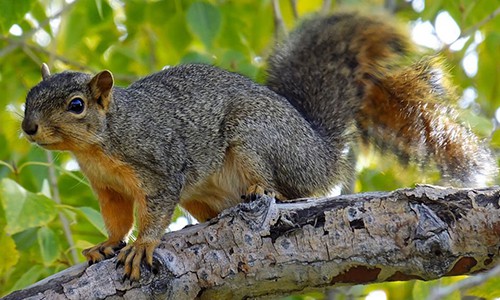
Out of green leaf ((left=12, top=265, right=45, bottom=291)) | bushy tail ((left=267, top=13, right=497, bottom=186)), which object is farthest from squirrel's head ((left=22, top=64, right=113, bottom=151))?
bushy tail ((left=267, top=13, right=497, bottom=186))

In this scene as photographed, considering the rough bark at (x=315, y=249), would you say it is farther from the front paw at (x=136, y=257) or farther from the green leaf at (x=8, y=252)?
the green leaf at (x=8, y=252)

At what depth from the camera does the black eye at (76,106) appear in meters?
2.85

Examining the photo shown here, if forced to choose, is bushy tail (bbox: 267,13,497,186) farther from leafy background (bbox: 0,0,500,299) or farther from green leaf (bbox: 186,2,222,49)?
green leaf (bbox: 186,2,222,49)

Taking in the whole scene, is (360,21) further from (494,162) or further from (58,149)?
(58,149)

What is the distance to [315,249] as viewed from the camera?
247 centimetres

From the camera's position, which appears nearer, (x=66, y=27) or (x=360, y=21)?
(x=360, y=21)

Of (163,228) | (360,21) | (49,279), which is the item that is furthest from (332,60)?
(49,279)

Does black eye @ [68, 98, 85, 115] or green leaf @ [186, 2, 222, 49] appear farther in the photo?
green leaf @ [186, 2, 222, 49]

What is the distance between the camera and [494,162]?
323 centimetres

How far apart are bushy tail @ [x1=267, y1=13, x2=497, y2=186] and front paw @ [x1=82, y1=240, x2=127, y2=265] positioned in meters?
1.01

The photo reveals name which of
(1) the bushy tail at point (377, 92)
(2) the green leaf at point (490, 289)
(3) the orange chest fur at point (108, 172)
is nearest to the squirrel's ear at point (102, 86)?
(3) the orange chest fur at point (108, 172)

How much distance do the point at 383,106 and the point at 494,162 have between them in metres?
0.49

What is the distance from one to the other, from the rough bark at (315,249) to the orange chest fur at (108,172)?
43 centimetres

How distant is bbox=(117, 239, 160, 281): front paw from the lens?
2.60m
